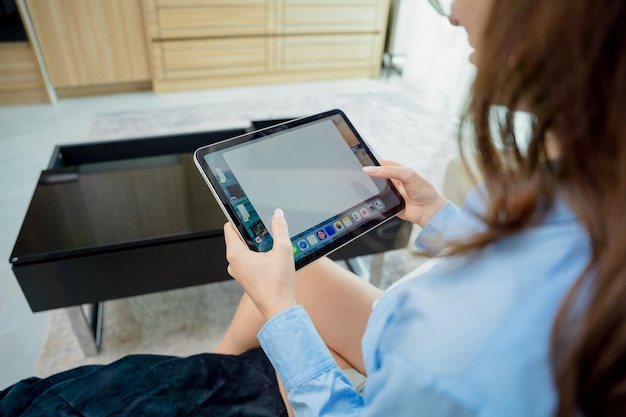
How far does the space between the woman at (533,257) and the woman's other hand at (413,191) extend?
394 millimetres

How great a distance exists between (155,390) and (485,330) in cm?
64

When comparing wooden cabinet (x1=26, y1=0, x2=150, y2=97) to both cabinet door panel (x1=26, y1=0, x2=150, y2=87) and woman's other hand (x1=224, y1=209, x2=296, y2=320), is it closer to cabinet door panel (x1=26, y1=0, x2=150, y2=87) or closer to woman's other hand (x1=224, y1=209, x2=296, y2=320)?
cabinet door panel (x1=26, y1=0, x2=150, y2=87)

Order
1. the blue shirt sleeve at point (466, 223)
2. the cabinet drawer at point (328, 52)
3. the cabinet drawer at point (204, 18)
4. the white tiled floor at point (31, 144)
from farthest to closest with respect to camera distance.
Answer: the cabinet drawer at point (328, 52) → the cabinet drawer at point (204, 18) → the white tiled floor at point (31, 144) → the blue shirt sleeve at point (466, 223)

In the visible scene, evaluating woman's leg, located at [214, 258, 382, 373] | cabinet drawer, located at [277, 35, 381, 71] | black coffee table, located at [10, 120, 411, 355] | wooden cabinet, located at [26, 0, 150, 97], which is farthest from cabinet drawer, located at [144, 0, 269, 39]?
woman's leg, located at [214, 258, 382, 373]

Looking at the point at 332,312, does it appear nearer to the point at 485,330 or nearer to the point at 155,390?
the point at 155,390

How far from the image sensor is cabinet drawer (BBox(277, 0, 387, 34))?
3.15 meters

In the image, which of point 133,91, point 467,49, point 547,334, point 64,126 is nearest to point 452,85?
point 467,49

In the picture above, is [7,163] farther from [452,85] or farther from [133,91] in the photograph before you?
[452,85]

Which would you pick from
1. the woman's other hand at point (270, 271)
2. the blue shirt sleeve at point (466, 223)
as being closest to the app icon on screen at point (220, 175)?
the woman's other hand at point (270, 271)

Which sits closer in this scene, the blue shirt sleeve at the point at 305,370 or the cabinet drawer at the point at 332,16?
the blue shirt sleeve at the point at 305,370

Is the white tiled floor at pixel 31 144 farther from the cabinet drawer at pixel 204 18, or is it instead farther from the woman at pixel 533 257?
the woman at pixel 533 257

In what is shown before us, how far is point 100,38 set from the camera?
9.09 feet

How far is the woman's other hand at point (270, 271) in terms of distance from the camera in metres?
0.63

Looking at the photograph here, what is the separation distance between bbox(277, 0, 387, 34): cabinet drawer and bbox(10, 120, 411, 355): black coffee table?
2088mm
